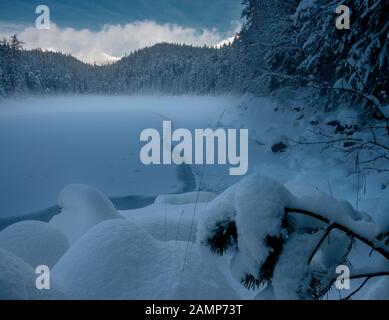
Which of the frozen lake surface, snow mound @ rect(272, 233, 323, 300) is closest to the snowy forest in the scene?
snow mound @ rect(272, 233, 323, 300)

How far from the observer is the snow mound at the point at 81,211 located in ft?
11.4

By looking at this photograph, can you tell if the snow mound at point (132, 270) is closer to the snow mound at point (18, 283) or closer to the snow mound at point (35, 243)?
the snow mound at point (18, 283)

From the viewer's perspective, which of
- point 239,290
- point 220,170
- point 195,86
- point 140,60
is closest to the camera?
point 239,290

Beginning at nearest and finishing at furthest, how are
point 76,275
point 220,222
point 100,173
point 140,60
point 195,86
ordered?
1. point 220,222
2. point 76,275
3. point 100,173
4. point 195,86
5. point 140,60

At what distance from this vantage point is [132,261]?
173 cm

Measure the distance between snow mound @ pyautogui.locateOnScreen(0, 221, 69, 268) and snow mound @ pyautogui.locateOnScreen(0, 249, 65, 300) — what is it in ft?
3.95

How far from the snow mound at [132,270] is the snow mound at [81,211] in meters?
1.52

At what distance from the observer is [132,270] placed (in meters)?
1.69

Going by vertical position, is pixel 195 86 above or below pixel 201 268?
above

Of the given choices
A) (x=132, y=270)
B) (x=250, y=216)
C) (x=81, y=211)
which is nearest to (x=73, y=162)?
(x=81, y=211)

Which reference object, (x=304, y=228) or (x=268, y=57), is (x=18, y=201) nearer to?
(x=268, y=57)

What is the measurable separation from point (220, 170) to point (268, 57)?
548 centimetres

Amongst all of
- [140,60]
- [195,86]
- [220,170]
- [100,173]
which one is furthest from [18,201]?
[140,60]

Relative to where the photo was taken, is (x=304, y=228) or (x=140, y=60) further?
(x=140, y=60)
